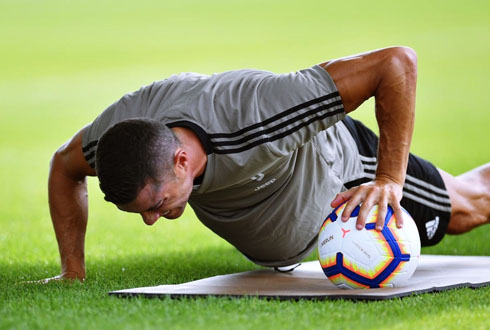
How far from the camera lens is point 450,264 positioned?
4.11 meters

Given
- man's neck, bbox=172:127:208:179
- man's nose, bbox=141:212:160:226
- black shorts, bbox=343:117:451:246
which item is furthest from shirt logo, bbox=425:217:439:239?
man's nose, bbox=141:212:160:226

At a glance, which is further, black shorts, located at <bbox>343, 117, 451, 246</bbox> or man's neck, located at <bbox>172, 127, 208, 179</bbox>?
black shorts, located at <bbox>343, 117, 451, 246</bbox>

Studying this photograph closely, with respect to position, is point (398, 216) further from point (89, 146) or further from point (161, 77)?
point (161, 77)

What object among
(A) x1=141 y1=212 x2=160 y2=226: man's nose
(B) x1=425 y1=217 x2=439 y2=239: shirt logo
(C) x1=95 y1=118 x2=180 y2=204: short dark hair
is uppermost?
(C) x1=95 y1=118 x2=180 y2=204: short dark hair

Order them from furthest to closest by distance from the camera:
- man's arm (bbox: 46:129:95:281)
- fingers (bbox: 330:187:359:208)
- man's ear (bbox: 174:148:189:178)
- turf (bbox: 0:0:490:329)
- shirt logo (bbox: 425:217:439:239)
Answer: shirt logo (bbox: 425:217:439:239) → turf (bbox: 0:0:490:329) → man's arm (bbox: 46:129:95:281) → fingers (bbox: 330:187:359:208) → man's ear (bbox: 174:148:189:178)

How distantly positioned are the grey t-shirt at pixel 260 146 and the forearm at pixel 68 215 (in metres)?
0.31

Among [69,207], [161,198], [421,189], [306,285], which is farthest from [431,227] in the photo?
[69,207]

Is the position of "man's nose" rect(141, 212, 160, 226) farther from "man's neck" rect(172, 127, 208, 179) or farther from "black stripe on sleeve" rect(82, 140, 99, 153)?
"black stripe on sleeve" rect(82, 140, 99, 153)

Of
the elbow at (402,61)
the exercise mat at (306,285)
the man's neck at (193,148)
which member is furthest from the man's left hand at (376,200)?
the man's neck at (193,148)

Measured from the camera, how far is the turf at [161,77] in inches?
152

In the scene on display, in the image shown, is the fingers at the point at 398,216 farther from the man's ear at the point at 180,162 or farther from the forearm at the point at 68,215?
the forearm at the point at 68,215

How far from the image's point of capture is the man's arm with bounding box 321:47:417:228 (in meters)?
3.05

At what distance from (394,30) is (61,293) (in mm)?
12537

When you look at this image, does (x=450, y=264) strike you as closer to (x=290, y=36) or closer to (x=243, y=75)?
(x=243, y=75)
